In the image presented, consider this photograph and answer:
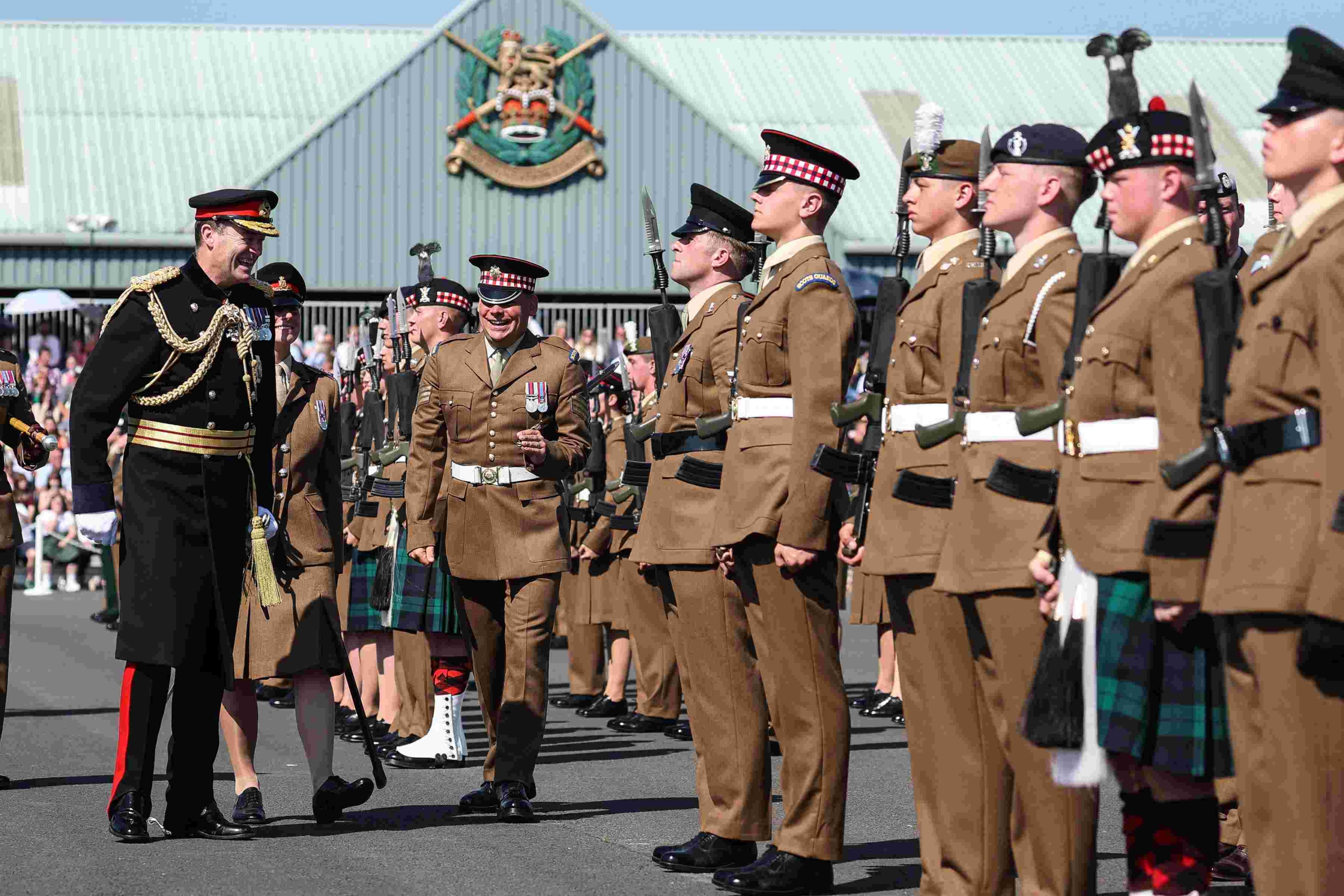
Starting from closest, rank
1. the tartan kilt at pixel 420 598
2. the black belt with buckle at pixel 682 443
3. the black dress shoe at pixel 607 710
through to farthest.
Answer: the black belt with buckle at pixel 682 443
the tartan kilt at pixel 420 598
the black dress shoe at pixel 607 710

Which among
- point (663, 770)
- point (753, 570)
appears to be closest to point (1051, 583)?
point (753, 570)

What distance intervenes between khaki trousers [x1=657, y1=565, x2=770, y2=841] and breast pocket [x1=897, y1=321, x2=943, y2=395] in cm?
130

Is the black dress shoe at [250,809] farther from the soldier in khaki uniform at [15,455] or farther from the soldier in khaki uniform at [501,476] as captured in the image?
the soldier in khaki uniform at [15,455]

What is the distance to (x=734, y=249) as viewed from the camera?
25.2ft

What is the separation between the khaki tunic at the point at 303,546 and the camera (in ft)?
26.7

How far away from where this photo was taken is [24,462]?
9.80m

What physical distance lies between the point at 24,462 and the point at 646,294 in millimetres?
26743

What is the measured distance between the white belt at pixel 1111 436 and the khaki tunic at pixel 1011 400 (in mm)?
293

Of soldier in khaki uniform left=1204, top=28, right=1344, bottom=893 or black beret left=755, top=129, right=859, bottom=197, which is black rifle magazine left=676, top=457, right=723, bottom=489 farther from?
soldier in khaki uniform left=1204, top=28, right=1344, bottom=893

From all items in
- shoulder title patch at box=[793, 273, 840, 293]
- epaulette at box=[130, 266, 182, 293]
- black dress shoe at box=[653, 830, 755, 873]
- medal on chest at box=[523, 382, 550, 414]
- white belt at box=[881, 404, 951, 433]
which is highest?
epaulette at box=[130, 266, 182, 293]

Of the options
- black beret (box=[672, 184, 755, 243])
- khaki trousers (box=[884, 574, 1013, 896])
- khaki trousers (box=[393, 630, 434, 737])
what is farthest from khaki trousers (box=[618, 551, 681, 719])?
khaki trousers (box=[884, 574, 1013, 896])

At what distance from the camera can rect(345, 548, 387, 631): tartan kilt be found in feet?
39.1

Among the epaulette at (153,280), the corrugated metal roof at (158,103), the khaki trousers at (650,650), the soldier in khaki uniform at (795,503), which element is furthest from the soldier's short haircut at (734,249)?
the corrugated metal roof at (158,103)

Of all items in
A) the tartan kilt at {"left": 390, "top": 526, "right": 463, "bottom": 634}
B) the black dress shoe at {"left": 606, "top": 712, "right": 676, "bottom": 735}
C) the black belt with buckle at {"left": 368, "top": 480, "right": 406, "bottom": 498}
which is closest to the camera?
the tartan kilt at {"left": 390, "top": 526, "right": 463, "bottom": 634}
